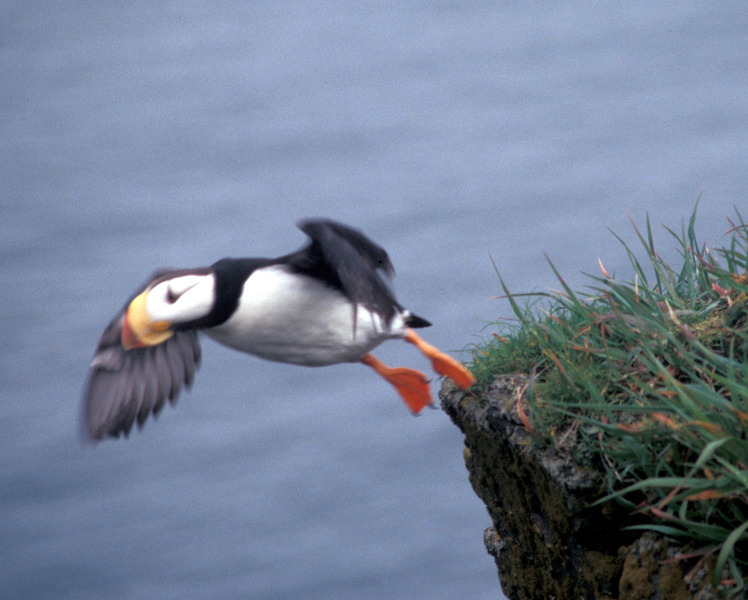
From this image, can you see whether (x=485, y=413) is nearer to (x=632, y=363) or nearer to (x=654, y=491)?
(x=632, y=363)

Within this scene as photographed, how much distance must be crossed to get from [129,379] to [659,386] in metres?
1.39

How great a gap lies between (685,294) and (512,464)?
781 mm

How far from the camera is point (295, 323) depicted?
6.84 feet

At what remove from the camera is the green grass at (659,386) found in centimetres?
219

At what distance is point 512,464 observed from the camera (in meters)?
2.86

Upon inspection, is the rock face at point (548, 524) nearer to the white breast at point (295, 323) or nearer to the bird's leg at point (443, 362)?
the bird's leg at point (443, 362)

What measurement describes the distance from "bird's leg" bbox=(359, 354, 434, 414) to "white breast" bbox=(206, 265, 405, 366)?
0.50 metres

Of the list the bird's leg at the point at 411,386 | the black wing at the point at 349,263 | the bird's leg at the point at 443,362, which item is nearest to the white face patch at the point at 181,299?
the black wing at the point at 349,263

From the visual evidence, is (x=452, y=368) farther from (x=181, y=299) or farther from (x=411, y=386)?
(x=181, y=299)

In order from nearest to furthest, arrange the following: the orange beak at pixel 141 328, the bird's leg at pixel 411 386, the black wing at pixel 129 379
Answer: the orange beak at pixel 141 328 < the black wing at pixel 129 379 < the bird's leg at pixel 411 386

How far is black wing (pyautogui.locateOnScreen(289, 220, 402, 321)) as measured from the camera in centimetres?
191

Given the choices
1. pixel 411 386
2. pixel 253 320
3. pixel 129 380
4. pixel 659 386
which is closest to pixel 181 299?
pixel 253 320

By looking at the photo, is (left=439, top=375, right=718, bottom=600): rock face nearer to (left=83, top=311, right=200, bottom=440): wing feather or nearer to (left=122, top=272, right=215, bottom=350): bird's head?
(left=83, top=311, right=200, bottom=440): wing feather

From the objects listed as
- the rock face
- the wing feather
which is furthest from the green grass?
the wing feather
